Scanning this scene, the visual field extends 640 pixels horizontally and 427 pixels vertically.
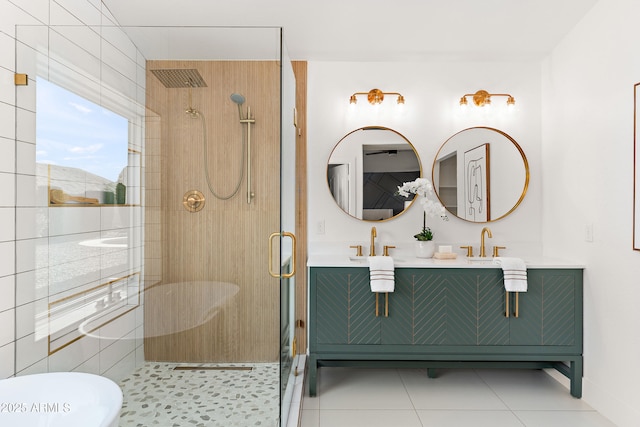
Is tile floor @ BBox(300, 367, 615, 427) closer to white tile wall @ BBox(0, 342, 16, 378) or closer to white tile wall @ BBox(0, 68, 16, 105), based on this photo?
white tile wall @ BBox(0, 342, 16, 378)

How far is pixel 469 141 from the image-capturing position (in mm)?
3039

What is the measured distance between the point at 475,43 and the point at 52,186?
273 cm

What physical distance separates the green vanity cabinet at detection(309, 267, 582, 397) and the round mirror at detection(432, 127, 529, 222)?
65 cm

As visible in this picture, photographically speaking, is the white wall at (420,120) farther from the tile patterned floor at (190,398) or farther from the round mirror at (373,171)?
the tile patterned floor at (190,398)

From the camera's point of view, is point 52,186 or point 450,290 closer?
point 52,186

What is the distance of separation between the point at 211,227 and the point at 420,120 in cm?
202

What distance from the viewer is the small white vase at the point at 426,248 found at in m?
2.84

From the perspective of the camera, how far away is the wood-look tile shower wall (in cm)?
165

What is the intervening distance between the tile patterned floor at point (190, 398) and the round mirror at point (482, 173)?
2.07 meters

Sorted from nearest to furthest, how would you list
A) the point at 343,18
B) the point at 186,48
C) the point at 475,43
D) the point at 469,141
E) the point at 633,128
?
the point at 186,48
the point at 633,128
the point at 343,18
the point at 475,43
the point at 469,141

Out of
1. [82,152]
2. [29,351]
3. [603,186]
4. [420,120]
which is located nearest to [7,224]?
[82,152]

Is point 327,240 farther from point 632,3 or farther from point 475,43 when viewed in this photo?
point 632,3

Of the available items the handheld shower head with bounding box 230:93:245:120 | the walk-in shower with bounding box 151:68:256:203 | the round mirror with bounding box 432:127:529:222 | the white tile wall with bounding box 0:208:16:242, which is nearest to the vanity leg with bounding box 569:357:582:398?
the round mirror with bounding box 432:127:529:222


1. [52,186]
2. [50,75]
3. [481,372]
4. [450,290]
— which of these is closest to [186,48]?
[50,75]
